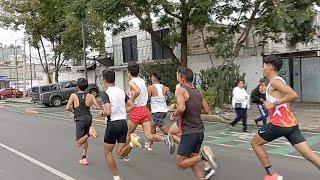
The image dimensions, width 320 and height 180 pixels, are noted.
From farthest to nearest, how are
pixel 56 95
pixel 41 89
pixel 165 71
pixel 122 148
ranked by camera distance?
pixel 41 89 → pixel 56 95 → pixel 165 71 → pixel 122 148

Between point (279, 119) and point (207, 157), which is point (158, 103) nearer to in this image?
point (207, 157)

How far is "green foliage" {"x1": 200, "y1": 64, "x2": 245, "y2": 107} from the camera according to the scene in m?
18.8

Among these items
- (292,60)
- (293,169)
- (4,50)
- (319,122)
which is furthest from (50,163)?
(4,50)

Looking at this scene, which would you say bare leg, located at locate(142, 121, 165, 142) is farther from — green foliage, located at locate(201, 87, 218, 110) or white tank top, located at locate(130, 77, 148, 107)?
green foliage, located at locate(201, 87, 218, 110)

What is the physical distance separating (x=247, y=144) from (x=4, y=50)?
302ft

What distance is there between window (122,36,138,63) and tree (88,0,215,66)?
883cm

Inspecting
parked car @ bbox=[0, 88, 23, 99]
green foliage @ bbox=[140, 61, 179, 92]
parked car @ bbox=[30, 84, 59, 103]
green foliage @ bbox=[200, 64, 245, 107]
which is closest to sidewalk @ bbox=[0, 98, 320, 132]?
green foliage @ bbox=[200, 64, 245, 107]

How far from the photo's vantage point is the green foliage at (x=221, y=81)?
18.8m

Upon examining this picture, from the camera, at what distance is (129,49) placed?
1291 inches

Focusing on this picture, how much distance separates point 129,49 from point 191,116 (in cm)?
2677

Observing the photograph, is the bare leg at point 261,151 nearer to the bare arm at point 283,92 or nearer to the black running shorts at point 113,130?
the bare arm at point 283,92

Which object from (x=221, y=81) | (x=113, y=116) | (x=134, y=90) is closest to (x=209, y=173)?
(x=113, y=116)

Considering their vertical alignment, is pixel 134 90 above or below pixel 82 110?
above

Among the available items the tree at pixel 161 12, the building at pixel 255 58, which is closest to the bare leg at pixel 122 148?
the tree at pixel 161 12
